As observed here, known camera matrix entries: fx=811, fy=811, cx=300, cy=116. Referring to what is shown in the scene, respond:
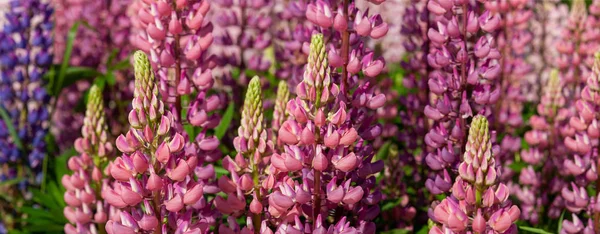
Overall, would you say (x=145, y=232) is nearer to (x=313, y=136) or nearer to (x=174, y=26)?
(x=313, y=136)

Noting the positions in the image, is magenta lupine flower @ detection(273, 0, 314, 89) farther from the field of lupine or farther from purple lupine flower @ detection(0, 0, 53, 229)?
purple lupine flower @ detection(0, 0, 53, 229)

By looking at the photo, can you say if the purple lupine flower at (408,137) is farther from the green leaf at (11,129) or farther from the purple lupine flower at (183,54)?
the green leaf at (11,129)

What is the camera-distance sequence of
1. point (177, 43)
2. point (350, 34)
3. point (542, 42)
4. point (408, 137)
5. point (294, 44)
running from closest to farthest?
point (350, 34) → point (177, 43) → point (408, 137) → point (294, 44) → point (542, 42)

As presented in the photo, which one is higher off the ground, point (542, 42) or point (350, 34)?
point (350, 34)

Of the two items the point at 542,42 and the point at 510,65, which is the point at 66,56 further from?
the point at 542,42

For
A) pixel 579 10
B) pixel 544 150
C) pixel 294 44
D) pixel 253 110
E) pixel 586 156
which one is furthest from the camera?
pixel 579 10

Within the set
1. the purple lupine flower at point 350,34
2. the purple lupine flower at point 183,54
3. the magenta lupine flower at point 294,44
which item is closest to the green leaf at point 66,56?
the magenta lupine flower at point 294,44

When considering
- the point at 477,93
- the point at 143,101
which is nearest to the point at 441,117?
the point at 477,93

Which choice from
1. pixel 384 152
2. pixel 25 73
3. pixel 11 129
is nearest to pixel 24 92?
pixel 25 73
